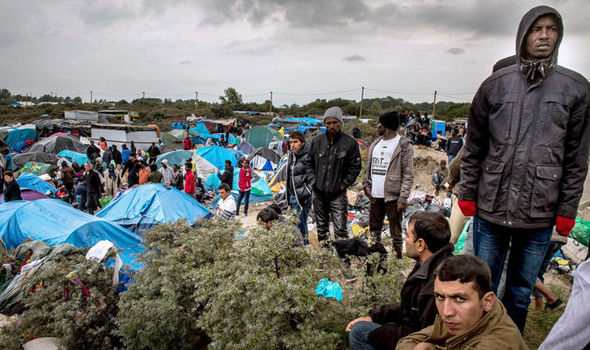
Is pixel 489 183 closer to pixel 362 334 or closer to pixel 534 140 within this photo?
pixel 534 140

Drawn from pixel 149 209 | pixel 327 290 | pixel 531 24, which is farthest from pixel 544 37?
pixel 149 209

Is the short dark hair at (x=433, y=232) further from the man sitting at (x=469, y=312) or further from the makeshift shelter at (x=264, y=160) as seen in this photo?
the makeshift shelter at (x=264, y=160)

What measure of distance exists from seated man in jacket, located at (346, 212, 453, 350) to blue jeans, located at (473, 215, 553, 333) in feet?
0.99

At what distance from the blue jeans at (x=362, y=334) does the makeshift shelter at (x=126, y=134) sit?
62.5 ft

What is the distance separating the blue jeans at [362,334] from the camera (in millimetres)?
2146

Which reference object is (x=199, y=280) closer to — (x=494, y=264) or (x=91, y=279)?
(x=91, y=279)

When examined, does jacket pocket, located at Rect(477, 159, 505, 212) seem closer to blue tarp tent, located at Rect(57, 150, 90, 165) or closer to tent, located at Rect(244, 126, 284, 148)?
blue tarp tent, located at Rect(57, 150, 90, 165)

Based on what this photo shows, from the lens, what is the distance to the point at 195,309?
306cm

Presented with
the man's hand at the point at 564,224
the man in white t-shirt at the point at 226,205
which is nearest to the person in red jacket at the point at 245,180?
the man in white t-shirt at the point at 226,205

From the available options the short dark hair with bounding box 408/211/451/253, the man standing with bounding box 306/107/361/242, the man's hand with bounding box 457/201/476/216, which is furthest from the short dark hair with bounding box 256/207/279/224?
the man's hand with bounding box 457/201/476/216

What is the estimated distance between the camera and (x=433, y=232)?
2131 mm

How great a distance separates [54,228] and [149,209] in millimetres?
1976

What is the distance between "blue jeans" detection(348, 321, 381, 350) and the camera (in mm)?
2146

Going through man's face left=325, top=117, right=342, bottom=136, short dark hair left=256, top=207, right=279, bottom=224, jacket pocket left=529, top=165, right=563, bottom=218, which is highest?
man's face left=325, top=117, right=342, bottom=136
